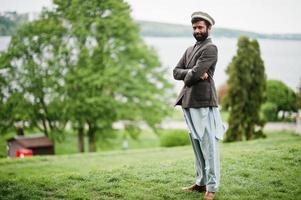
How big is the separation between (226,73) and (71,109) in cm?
795

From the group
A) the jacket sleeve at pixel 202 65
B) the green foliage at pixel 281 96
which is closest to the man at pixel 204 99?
the jacket sleeve at pixel 202 65

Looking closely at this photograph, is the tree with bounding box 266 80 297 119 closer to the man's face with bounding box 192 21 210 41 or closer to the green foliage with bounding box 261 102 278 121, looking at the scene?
the green foliage with bounding box 261 102 278 121

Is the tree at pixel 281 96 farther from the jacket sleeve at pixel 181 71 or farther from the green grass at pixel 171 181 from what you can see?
the jacket sleeve at pixel 181 71

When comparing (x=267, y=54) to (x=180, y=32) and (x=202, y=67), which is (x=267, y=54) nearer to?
(x=180, y=32)

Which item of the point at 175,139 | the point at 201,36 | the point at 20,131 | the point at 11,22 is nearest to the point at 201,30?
the point at 201,36

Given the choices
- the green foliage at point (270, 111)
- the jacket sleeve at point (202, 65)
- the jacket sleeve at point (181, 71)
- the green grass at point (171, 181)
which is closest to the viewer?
the jacket sleeve at point (202, 65)

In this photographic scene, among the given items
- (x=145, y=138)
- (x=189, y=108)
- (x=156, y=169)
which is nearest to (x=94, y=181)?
(x=156, y=169)

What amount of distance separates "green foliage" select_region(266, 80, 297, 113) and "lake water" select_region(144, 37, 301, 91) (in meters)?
0.98

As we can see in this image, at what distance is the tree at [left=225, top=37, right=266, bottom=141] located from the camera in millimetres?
19719

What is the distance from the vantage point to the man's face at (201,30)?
5.27 m

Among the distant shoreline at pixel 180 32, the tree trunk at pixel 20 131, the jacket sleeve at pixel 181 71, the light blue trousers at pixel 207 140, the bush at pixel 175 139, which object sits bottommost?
the bush at pixel 175 139

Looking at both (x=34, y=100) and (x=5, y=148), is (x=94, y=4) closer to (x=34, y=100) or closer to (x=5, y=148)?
(x=34, y=100)

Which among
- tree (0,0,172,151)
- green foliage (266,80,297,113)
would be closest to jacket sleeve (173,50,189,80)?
tree (0,0,172,151)

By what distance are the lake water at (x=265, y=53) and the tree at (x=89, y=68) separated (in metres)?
→ 1.26
